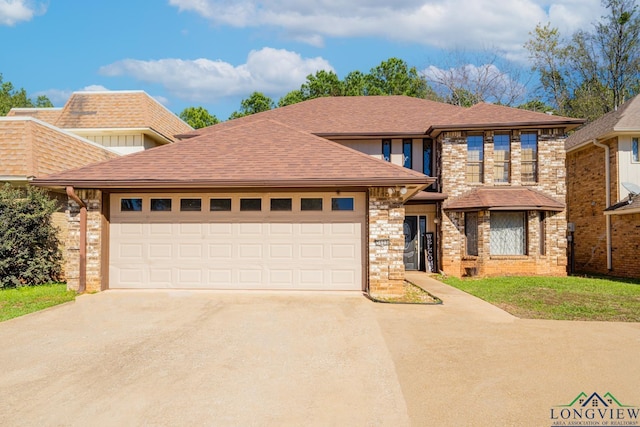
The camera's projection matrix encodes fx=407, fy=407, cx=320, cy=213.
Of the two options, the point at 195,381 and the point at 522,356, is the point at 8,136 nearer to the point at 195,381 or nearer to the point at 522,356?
the point at 195,381

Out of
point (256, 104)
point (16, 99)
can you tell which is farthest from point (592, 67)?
point (16, 99)

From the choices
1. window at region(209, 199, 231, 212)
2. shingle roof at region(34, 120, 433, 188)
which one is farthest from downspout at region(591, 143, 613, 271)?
window at region(209, 199, 231, 212)

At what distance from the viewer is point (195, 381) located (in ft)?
15.0

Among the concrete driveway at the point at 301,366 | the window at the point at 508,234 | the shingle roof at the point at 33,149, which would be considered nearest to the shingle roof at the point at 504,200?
the window at the point at 508,234

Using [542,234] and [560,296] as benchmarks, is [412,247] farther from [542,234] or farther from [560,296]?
[560,296]

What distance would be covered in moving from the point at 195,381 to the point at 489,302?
7137mm

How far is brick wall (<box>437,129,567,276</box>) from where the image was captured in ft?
46.6

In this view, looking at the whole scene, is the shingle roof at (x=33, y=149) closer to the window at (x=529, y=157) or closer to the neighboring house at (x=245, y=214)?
the neighboring house at (x=245, y=214)

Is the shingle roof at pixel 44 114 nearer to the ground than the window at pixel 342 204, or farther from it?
farther from it

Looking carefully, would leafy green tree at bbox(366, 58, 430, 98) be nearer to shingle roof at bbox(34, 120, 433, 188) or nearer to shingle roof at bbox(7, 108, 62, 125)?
shingle roof at bbox(7, 108, 62, 125)

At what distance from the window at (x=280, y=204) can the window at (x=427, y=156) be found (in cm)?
782

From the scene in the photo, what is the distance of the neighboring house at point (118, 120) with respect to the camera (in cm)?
1786

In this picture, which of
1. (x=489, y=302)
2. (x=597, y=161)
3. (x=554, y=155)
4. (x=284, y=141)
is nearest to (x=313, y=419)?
(x=489, y=302)

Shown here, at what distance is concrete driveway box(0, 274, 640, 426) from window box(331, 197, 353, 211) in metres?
2.54
